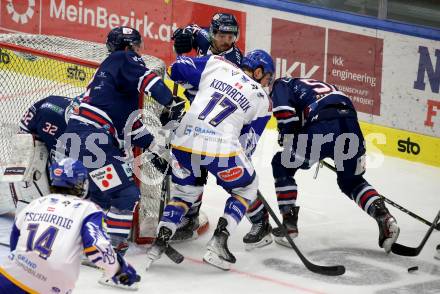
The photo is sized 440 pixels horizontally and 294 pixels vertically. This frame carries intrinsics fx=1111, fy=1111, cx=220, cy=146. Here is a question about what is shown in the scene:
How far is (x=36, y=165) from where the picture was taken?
21.9 ft

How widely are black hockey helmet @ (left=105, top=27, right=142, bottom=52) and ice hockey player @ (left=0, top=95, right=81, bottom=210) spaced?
439mm

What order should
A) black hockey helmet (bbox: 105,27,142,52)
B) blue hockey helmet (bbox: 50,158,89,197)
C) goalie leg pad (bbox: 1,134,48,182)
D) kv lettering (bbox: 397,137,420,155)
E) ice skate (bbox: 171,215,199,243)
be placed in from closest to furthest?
1. blue hockey helmet (bbox: 50,158,89,197)
2. black hockey helmet (bbox: 105,27,142,52)
3. goalie leg pad (bbox: 1,134,48,182)
4. ice skate (bbox: 171,215,199,243)
5. kv lettering (bbox: 397,137,420,155)

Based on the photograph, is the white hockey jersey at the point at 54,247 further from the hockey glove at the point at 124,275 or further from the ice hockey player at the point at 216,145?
the ice hockey player at the point at 216,145

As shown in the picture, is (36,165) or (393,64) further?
(393,64)

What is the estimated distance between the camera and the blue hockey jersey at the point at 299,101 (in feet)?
22.0

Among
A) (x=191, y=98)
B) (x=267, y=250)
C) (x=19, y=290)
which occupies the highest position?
(x=191, y=98)

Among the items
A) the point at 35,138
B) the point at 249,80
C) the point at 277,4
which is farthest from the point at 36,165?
the point at 277,4

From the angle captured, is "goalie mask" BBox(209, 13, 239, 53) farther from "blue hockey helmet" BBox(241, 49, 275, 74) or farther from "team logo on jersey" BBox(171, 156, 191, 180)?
"team logo on jersey" BBox(171, 156, 191, 180)

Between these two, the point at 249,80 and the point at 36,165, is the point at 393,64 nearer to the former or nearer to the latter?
the point at 249,80

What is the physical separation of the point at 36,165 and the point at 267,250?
4.89 feet

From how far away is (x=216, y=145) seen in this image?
6195mm

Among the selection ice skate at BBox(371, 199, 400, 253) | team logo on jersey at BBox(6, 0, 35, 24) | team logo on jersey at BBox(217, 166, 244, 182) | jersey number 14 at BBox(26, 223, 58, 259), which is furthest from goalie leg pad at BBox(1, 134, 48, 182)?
team logo on jersey at BBox(6, 0, 35, 24)

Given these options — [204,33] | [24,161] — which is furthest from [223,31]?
[24,161]

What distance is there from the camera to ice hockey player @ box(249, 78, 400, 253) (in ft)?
22.0
